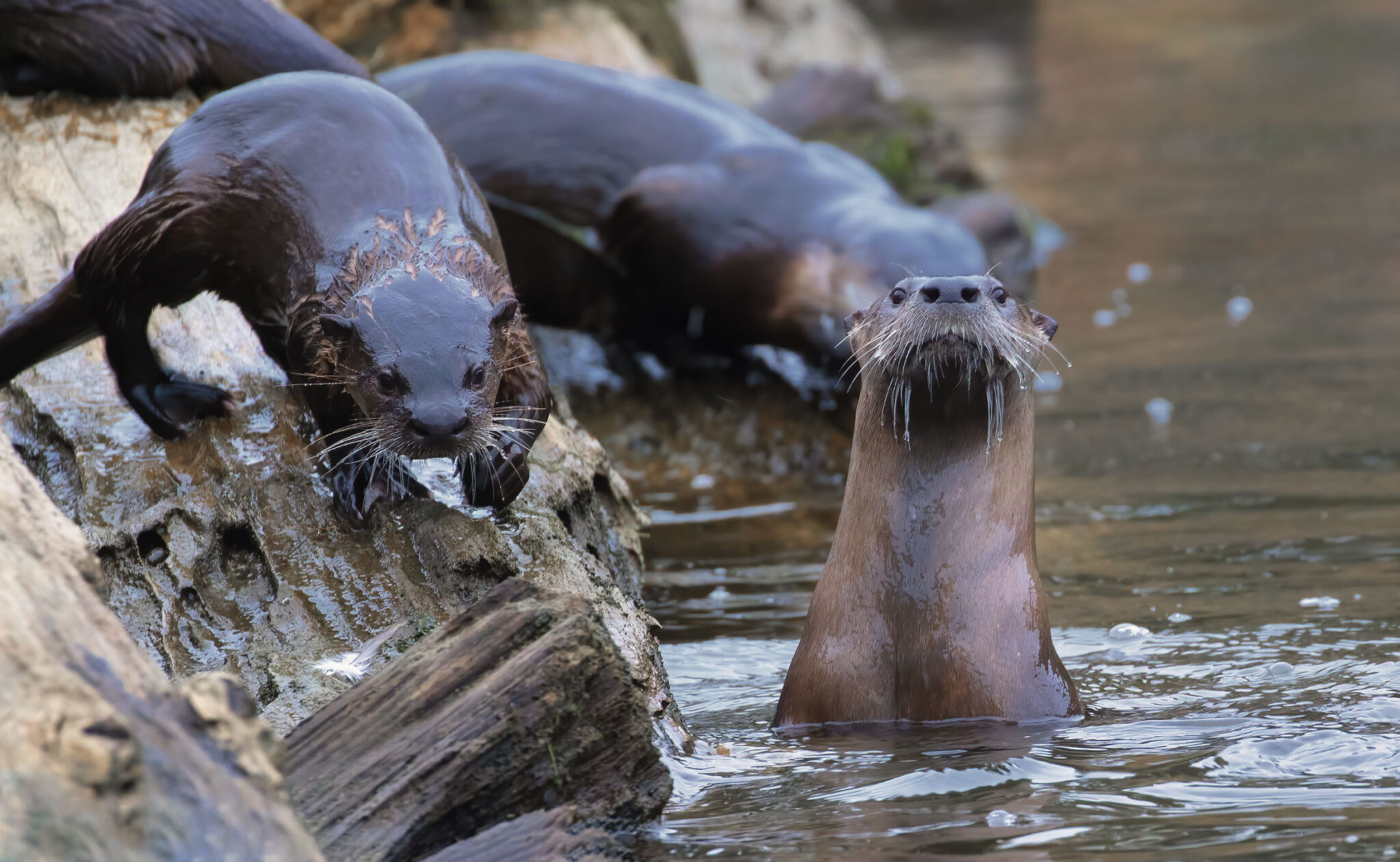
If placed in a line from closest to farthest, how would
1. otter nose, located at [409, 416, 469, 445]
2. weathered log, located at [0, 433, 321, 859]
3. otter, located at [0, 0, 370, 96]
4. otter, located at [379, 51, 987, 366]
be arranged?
weathered log, located at [0, 433, 321, 859] → otter nose, located at [409, 416, 469, 445] → otter, located at [0, 0, 370, 96] → otter, located at [379, 51, 987, 366]

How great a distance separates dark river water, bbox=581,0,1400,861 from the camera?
2646 mm

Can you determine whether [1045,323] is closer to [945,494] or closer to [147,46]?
[945,494]

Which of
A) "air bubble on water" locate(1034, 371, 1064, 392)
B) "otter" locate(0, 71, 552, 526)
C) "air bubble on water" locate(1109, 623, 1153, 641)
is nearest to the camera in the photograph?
"otter" locate(0, 71, 552, 526)

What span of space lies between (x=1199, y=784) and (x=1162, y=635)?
1186 millimetres

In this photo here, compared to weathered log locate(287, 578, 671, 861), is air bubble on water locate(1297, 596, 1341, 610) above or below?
above

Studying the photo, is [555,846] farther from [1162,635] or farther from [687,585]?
[687,585]

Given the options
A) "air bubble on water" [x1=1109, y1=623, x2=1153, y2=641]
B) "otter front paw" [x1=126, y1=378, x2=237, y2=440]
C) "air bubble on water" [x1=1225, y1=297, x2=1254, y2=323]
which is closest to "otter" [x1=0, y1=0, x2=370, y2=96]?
"otter front paw" [x1=126, y1=378, x2=237, y2=440]

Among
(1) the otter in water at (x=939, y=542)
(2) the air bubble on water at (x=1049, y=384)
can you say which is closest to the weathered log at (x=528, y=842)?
(1) the otter in water at (x=939, y=542)

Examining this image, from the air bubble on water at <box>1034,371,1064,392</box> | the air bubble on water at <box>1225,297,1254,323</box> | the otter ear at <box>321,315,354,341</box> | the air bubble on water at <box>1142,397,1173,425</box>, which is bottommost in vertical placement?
the otter ear at <box>321,315,354,341</box>

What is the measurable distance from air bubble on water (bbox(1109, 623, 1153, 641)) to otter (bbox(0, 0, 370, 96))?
2.60 m

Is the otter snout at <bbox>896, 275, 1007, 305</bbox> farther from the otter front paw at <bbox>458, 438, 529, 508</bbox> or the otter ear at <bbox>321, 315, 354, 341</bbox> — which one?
the otter ear at <bbox>321, 315, 354, 341</bbox>

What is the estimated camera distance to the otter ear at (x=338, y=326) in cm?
324

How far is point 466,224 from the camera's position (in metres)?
3.62

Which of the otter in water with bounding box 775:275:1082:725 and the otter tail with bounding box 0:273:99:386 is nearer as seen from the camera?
the otter in water with bounding box 775:275:1082:725
